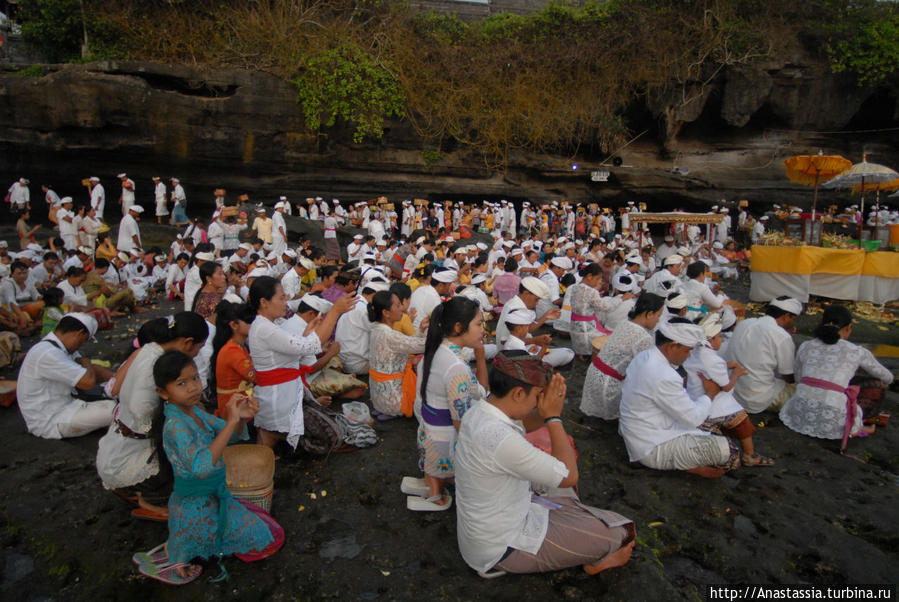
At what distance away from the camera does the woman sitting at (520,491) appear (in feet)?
7.97

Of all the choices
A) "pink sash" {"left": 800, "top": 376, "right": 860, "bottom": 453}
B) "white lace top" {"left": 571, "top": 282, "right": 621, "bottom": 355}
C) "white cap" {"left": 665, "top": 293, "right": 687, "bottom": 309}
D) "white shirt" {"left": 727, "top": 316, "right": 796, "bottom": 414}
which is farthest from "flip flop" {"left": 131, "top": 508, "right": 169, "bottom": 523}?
"pink sash" {"left": 800, "top": 376, "right": 860, "bottom": 453}

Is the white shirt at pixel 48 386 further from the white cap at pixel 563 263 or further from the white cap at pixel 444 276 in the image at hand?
the white cap at pixel 563 263

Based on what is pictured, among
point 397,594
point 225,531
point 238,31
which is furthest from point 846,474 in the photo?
point 238,31

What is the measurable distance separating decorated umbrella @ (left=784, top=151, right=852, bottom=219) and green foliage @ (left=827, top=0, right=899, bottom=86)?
10.7 m

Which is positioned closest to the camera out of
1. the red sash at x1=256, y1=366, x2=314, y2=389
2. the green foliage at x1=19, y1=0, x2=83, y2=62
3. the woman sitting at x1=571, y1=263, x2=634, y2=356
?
the red sash at x1=256, y1=366, x2=314, y2=389

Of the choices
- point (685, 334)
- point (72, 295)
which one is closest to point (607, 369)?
point (685, 334)

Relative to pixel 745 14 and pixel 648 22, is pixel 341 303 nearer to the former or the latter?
pixel 648 22

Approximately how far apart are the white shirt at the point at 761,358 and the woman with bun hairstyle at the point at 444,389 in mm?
3157

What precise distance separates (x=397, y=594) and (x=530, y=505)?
93 centimetres

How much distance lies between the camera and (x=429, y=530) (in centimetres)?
332

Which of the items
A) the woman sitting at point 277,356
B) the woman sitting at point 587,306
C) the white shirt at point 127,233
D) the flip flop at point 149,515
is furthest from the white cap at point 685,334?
the white shirt at point 127,233

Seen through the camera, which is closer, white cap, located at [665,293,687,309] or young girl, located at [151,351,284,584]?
young girl, located at [151,351,284,584]

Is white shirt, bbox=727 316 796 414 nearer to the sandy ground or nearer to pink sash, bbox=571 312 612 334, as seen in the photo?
the sandy ground

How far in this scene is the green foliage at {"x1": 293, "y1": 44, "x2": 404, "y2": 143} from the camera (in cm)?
1697
